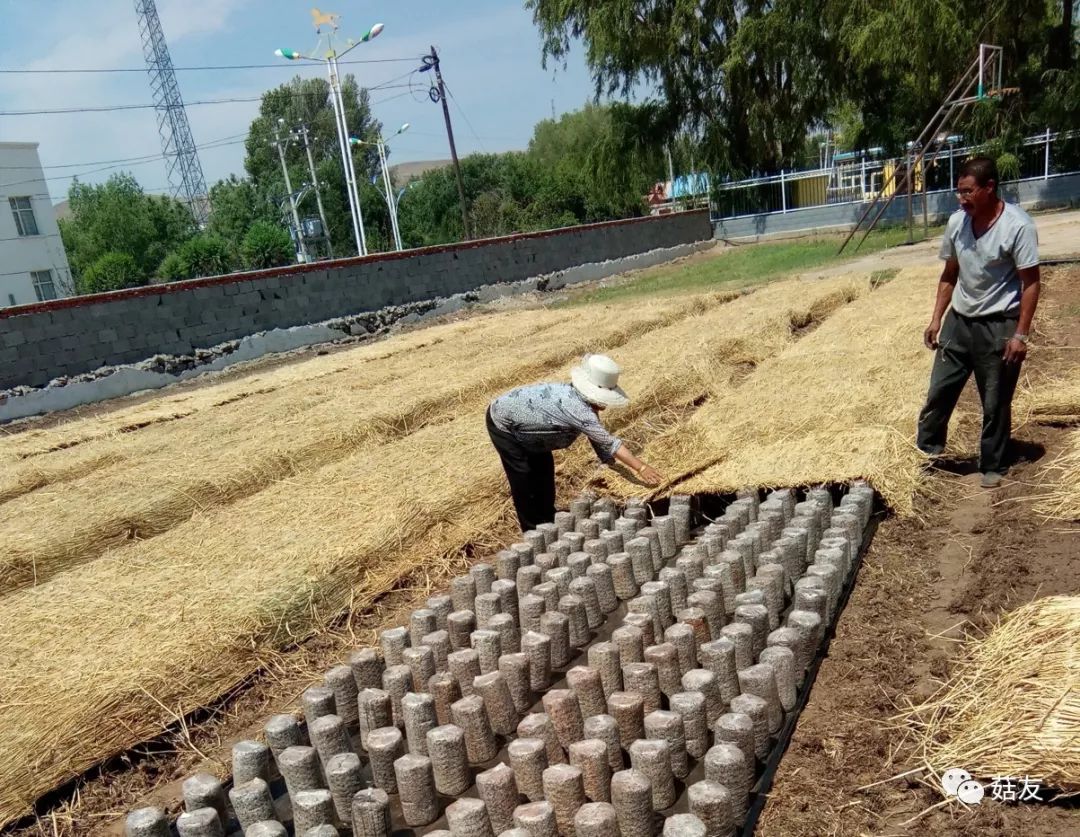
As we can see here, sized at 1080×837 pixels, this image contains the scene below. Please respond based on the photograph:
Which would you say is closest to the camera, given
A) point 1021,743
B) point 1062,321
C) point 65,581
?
point 1021,743

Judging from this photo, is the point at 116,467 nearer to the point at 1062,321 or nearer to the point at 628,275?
the point at 1062,321

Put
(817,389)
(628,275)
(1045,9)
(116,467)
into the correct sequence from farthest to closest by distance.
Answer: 1. (628,275)
2. (1045,9)
3. (116,467)
4. (817,389)

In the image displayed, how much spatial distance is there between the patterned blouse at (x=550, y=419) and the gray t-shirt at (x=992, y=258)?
2.17 m

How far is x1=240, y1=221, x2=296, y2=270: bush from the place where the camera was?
1370 inches

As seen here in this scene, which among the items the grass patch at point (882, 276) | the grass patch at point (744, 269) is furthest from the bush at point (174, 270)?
the grass patch at point (882, 276)

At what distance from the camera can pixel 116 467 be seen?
23.3 ft

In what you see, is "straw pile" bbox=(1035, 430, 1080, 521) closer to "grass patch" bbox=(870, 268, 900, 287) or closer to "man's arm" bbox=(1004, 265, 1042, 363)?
"man's arm" bbox=(1004, 265, 1042, 363)

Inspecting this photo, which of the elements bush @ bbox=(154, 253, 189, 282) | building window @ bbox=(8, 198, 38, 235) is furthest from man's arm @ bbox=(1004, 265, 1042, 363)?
building window @ bbox=(8, 198, 38, 235)

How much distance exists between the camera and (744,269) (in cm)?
1947

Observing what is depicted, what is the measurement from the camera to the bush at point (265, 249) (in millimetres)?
34803

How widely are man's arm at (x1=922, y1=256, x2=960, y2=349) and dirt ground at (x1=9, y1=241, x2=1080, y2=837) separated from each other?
32.8 inches

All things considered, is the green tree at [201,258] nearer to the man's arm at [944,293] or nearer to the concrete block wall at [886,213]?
the concrete block wall at [886,213]

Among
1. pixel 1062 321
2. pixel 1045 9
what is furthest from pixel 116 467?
pixel 1045 9

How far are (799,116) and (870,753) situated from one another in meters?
27.8
